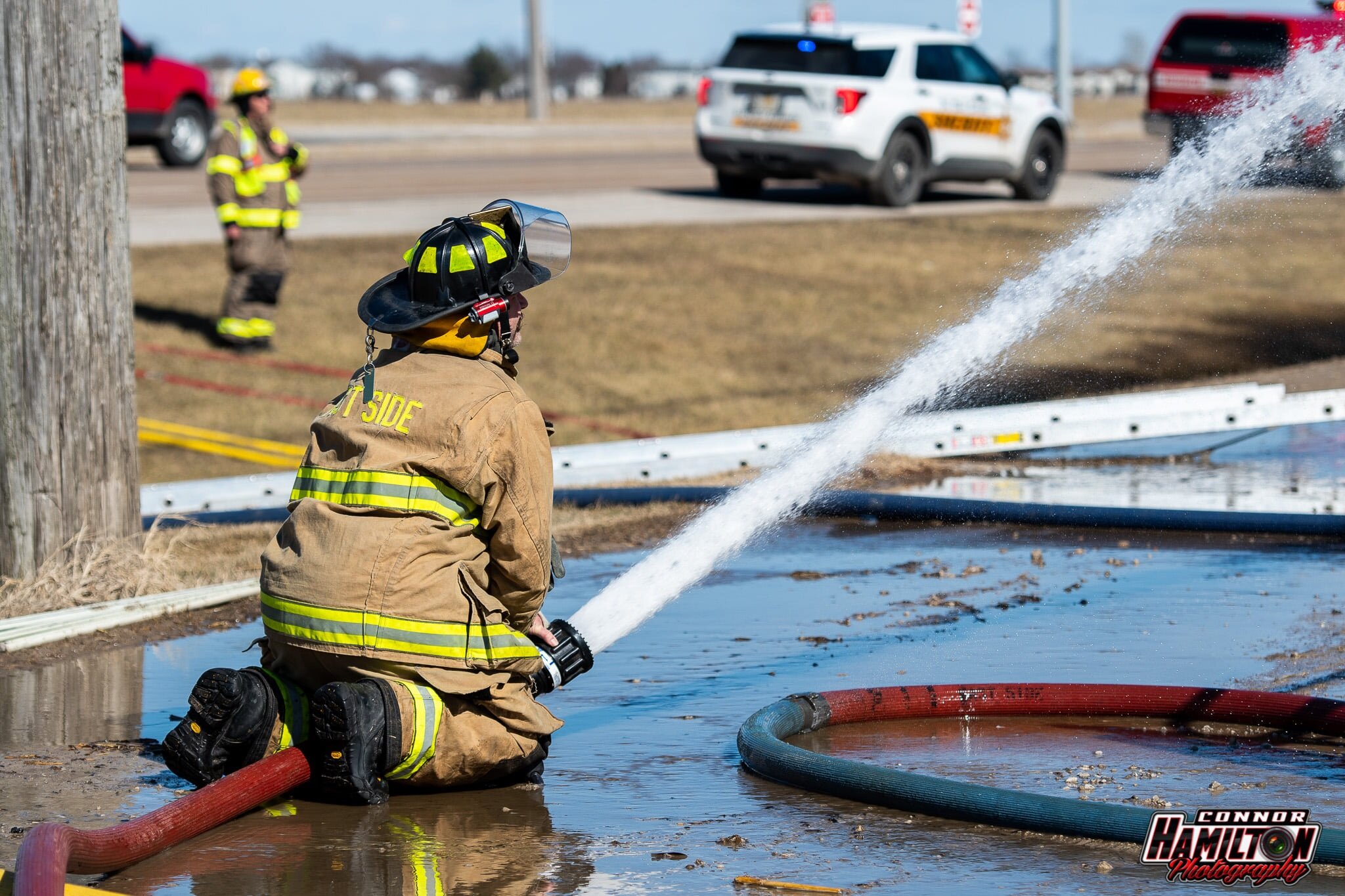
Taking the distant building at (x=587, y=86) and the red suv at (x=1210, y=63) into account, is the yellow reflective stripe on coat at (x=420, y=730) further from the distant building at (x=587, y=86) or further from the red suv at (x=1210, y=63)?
the distant building at (x=587, y=86)

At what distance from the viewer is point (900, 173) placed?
62.3 feet

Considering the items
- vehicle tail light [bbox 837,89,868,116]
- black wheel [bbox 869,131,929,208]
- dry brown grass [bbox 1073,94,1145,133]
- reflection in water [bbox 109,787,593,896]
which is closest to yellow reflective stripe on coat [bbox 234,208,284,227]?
vehicle tail light [bbox 837,89,868,116]

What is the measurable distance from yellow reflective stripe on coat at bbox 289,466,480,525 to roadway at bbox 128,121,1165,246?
1163 centimetres

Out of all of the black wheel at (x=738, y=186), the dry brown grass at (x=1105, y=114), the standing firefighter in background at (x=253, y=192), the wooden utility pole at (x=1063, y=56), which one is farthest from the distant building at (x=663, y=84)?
the standing firefighter in background at (x=253, y=192)

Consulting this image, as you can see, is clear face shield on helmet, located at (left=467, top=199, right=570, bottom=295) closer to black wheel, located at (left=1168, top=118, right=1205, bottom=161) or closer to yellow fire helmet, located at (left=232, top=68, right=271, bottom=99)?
yellow fire helmet, located at (left=232, top=68, right=271, bottom=99)

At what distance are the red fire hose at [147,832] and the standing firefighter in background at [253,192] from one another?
29.1 ft

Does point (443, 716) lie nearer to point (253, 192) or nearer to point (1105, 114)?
point (253, 192)

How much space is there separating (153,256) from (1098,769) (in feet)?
41.3

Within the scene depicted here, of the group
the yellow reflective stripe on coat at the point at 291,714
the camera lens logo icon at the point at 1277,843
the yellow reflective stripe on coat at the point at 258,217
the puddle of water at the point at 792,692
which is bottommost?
the puddle of water at the point at 792,692

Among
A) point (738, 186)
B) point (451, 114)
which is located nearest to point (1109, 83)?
point (451, 114)

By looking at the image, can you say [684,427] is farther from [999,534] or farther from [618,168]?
[618,168]

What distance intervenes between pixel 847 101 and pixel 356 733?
48.6 feet

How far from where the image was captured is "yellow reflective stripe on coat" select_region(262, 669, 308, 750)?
4203 mm

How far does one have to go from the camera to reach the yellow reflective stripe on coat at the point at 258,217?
1247cm
